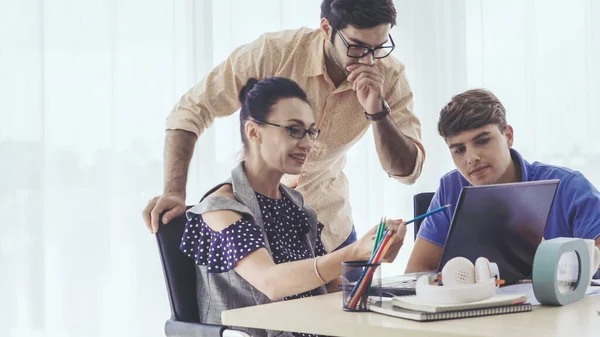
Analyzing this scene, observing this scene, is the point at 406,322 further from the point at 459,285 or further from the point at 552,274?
the point at 552,274

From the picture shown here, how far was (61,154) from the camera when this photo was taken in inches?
97.7

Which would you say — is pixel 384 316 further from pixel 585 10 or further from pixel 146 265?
pixel 585 10

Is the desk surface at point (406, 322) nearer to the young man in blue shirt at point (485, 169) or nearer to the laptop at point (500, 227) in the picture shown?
the laptop at point (500, 227)

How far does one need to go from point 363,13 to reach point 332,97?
317 millimetres

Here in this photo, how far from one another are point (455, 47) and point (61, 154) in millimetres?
2013

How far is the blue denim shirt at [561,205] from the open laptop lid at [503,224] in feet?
1.00

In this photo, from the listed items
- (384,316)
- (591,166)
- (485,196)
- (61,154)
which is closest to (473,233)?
(485,196)

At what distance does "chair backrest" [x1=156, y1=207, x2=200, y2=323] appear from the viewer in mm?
1635

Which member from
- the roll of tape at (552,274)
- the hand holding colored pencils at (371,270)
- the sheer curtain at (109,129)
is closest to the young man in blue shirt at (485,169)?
the roll of tape at (552,274)

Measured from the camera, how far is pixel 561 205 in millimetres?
1840

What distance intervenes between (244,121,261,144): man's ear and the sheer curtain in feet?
2.94

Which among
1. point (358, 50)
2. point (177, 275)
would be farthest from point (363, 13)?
point (177, 275)

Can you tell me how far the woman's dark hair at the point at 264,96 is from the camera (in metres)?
1.83

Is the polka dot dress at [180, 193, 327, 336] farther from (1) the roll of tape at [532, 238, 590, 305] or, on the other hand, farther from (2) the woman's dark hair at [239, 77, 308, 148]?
(1) the roll of tape at [532, 238, 590, 305]
